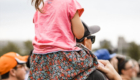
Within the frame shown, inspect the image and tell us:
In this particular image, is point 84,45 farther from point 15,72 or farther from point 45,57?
point 15,72

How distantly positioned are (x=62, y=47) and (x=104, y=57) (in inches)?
120

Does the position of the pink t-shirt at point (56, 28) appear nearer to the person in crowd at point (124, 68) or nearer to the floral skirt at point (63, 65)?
the floral skirt at point (63, 65)

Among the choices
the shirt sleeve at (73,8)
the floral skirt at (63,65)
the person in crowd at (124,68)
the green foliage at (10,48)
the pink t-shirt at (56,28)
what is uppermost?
the shirt sleeve at (73,8)

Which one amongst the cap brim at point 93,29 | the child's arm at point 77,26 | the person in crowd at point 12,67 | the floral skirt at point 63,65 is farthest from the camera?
the person in crowd at point 12,67

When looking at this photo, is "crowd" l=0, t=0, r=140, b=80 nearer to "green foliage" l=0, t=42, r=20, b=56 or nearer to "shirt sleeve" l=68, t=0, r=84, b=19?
"shirt sleeve" l=68, t=0, r=84, b=19

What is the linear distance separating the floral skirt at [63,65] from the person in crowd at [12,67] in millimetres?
2233

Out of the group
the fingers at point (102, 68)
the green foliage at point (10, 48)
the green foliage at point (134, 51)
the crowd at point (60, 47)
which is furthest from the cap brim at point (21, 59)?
the green foliage at point (134, 51)

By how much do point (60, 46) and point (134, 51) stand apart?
4002 cm

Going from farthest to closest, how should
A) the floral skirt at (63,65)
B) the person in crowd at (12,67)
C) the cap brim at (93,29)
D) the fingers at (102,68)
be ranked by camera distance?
1. the person in crowd at (12,67)
2. the cap brim at (93,29)
3. the fingers at (102,68)
4. the floral skirt at (63,65)

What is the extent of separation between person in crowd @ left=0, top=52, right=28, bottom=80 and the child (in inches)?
87.8

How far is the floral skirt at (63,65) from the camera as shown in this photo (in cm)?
177

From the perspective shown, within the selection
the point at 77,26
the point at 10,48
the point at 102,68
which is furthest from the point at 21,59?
the point at 10,48

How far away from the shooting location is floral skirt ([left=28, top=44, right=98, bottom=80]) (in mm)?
1773

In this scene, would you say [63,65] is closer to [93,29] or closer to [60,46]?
[60,46]
